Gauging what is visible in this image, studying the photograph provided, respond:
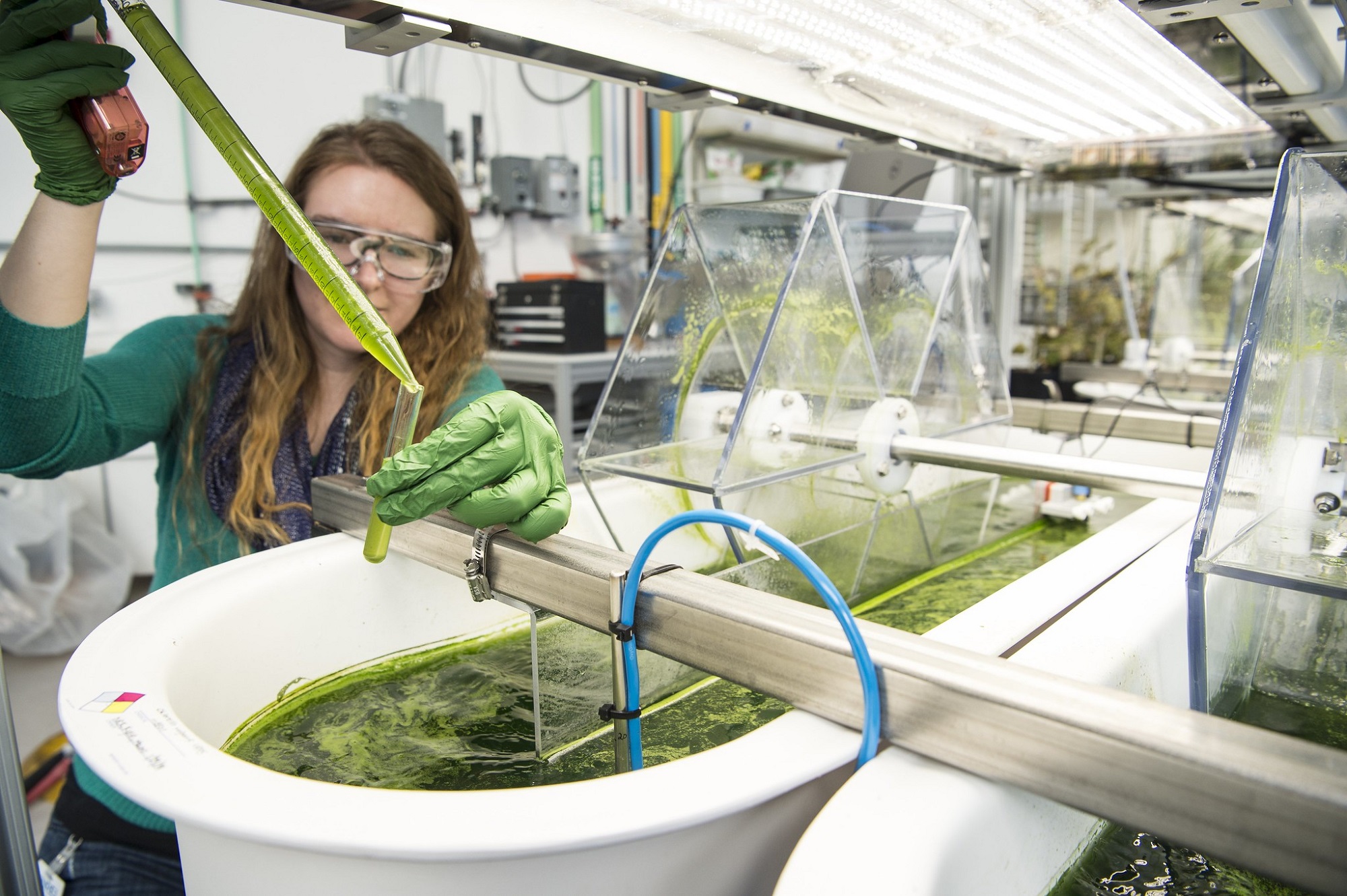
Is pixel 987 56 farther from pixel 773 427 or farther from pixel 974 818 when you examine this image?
pixel 974 818

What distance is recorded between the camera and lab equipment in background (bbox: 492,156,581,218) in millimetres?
3588

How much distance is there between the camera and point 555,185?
3.71 meters

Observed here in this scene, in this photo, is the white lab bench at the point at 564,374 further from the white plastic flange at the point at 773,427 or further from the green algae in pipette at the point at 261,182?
the green algae in pipette at the point at 261,182

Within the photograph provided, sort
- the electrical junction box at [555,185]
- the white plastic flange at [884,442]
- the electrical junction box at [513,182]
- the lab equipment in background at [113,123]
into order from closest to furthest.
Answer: the lab equipment in background at [113,123], the white plastic flange at [884,442], the electrical junction box at [513,182], the electrical junction box at [555,185]

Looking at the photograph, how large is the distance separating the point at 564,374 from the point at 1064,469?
6.56 feet

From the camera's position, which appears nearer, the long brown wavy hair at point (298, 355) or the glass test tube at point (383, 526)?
the glass test tube at point (383, 526)

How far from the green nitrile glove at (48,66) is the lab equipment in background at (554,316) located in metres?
2.12

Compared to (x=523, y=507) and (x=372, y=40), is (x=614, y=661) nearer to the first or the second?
(x=523, y=507)

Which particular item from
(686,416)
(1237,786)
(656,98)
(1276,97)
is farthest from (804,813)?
(1276,97)

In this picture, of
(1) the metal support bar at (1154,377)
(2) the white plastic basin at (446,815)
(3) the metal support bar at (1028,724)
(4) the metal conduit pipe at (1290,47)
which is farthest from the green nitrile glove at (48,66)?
(1) the metal support bar at (1154,377)

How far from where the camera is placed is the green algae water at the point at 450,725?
76 centimetres

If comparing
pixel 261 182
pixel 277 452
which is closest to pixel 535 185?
pixel 277 452

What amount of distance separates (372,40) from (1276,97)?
1.40 meters

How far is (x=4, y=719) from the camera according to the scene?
0.57 m
